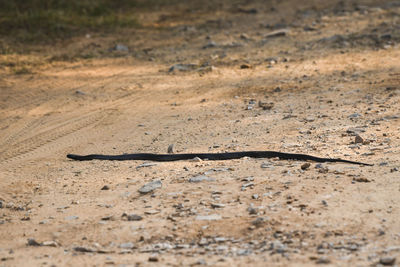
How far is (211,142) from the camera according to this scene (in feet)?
19.0

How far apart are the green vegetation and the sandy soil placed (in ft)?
1.87

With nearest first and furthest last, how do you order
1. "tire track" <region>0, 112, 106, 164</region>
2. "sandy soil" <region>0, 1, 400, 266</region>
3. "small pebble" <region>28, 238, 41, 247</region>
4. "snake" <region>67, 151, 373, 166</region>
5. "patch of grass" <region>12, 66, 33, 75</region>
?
1. "sandy soil" <region>0, 1, 400, 266</region>
2. "small pebble" <region>28, 238, 41, 247</region>
3. "snake" <region>67, 151, 373, 166</region>
4. "tire track" <region>0, 112, 106, 164</region>
5. "patch of grass" <region>12, 66, 33, 75</region>

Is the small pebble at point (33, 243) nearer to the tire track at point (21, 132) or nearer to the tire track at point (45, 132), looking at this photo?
the tire track at point (45, 132)

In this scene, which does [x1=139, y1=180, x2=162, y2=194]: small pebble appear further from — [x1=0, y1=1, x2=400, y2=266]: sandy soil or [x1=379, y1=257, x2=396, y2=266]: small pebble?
[x1=379, y1=257, x2=396, y2=266]: small pebble

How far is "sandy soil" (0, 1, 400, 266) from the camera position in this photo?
11.9 feet

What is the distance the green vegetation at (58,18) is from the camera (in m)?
10.5

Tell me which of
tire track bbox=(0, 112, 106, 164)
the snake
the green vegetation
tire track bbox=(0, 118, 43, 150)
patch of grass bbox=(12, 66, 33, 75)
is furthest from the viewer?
the green vegetation

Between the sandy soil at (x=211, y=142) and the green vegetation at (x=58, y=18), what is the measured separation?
570 mm

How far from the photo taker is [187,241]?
144 inches

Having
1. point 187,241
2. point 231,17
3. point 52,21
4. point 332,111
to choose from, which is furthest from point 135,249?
point 231,17

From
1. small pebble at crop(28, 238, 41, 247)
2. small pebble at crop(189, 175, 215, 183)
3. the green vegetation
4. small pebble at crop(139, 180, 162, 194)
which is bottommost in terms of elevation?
small pebble at crop(28, 238, 41, 247)

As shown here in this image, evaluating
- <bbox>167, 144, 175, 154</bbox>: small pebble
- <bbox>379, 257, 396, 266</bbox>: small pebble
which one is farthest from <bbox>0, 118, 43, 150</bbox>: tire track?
<bbox>379, 257, 396, 266</bbox>: small pebble

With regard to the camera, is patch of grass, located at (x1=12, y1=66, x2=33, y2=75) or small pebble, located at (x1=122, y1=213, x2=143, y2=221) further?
patch of grass, located at (x1=12, y1=66, x2=33, y2=75)

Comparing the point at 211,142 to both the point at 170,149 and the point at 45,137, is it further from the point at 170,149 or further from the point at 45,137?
the point at 45,137
